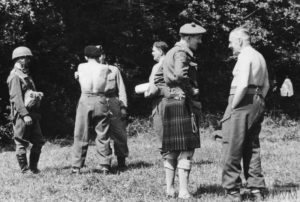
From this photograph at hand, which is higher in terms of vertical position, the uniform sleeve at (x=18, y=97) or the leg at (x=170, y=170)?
the uniform sleeve at (x=18, y=97)

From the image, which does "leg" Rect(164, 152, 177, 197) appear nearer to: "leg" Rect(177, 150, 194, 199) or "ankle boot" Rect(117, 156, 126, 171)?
"leg" Rect(177, 150, 194, 199)

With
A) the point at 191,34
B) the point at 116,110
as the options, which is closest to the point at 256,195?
the point at 191,34

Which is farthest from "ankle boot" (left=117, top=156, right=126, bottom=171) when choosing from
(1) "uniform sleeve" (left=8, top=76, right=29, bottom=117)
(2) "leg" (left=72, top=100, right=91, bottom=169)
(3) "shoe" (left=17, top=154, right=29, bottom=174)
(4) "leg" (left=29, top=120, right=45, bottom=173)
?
(1) "uniform sleeve" (left=8, top=76, right=29, bottom=117)

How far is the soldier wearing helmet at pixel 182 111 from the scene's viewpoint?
644 centimetres

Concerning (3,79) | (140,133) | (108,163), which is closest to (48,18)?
(3,79)

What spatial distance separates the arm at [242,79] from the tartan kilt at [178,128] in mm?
662

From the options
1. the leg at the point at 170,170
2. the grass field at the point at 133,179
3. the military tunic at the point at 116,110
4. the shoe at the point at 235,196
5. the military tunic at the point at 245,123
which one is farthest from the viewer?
the military tunic at the point at 116,110

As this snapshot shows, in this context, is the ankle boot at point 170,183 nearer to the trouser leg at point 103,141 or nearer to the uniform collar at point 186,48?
the uniform collar at point 186,48

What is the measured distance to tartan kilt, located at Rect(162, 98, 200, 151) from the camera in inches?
255

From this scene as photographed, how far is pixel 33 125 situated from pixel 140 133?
7327 mm

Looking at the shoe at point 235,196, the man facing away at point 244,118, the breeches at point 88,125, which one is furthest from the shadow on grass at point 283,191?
the breeches at point 88,125

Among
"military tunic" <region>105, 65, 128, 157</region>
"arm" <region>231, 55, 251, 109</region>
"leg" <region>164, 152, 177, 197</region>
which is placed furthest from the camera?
"military tunic" <region>105, 65, 128, 157</region>

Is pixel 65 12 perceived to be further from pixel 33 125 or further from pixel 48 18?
pixel 33 125

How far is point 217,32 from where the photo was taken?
61.2ft
